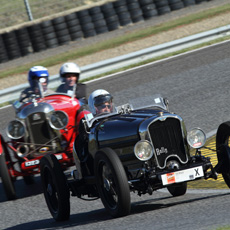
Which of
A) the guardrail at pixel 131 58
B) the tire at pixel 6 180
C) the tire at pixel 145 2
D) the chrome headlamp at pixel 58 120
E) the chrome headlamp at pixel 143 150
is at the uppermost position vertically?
the tire at pixel 145 2

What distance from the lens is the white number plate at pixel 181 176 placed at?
573 cm

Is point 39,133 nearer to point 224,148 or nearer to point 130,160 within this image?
point 130,160

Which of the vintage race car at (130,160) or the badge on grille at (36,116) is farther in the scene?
the badge on grille at (36,116)

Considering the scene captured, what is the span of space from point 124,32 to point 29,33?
10.9ft

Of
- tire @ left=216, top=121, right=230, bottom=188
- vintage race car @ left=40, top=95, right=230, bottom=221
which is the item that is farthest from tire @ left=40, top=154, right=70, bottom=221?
tire @ left=216, top=121, right=230, bottom=188

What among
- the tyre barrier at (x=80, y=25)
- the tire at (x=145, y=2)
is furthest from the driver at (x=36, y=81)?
the tire at (x=145, y=2)

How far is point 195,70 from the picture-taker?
531 inches

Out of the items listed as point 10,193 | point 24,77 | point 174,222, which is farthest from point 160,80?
point 174,222

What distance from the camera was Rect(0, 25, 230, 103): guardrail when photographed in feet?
46.4

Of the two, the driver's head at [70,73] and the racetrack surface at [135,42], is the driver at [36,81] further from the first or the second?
the racetrack surface at [135,42]

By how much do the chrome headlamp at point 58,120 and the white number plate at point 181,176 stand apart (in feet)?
11.1

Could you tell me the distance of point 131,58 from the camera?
1486 cm

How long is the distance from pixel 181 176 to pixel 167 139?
527 millimetres

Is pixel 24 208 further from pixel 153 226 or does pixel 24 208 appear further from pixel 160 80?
pixel 160 80
